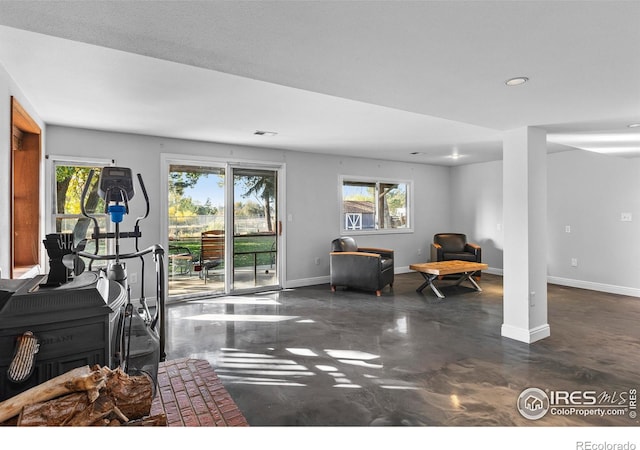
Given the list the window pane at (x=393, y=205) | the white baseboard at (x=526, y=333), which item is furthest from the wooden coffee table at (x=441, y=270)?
the window pane at (x=393, y=205)

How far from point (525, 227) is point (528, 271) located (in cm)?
44

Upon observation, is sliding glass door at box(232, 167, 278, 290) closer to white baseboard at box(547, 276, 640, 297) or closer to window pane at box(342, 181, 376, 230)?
window pane at box(342, 181, 376, 230)

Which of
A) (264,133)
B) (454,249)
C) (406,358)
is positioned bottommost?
(406,358)

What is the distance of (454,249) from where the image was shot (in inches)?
285

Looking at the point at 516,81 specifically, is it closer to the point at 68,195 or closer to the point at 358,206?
the point at 68,195

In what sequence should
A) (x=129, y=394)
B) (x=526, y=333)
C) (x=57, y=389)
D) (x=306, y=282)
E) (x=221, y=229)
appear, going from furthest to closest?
(x=306, y=282), (x=221, y=229), (x=526, y=333), (x=129, y=394), (x=57, y=389)

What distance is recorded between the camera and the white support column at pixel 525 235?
3.58 meters

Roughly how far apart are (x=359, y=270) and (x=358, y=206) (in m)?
1.92

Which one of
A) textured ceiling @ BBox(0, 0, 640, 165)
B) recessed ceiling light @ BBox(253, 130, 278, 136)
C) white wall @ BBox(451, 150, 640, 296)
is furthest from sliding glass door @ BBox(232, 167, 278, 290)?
white wall @ BBox(451, 150, 640, 296)

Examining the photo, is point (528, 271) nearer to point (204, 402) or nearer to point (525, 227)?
point (525, 227)

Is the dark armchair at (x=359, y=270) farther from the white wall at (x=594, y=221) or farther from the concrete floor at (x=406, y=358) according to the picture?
the white wall at (x=594, y=221)

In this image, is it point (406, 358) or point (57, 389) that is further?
point (406, 358)

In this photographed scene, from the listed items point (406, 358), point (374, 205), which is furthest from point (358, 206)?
point (406, 358)
